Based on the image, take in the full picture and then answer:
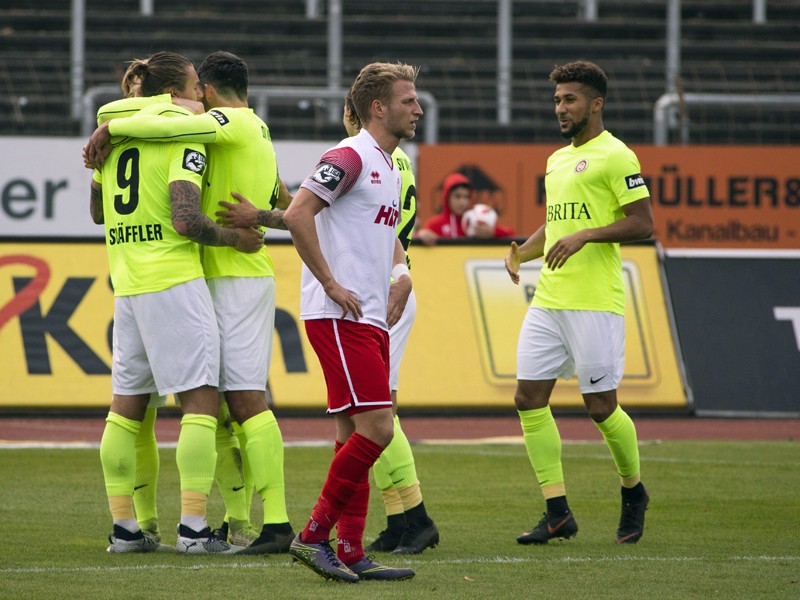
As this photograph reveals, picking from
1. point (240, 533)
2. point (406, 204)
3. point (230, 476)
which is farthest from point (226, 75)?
point (240, 533)

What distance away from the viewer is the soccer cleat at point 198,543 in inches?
233

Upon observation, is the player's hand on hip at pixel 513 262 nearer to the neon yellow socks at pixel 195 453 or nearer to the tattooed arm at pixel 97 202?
the neon yellow socks at pixel 195 453

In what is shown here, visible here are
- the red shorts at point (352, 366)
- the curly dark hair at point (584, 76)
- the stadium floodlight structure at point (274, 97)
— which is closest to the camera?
the red shorts at point (352, 366)

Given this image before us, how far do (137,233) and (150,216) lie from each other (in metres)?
0.10

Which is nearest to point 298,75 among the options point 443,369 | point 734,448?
point 443,369

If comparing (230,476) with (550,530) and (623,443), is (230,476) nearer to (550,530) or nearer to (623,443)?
(550,530)

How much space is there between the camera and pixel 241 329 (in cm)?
609

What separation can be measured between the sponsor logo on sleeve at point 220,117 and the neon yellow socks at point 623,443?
2.38 metres

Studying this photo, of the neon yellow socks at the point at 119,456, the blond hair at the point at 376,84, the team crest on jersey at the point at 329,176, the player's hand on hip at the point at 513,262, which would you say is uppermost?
the blond hair at the point at 376,84

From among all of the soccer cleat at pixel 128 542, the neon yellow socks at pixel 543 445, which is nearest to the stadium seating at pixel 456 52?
the neon yellow socks at pixel 543 445

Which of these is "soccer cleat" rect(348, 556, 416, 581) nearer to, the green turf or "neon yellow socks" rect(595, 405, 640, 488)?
the green turf

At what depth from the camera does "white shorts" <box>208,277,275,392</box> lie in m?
6.07

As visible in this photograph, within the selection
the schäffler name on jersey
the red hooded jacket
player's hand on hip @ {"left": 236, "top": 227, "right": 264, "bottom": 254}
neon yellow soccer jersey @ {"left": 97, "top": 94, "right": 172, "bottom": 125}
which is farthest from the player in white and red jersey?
the red hooded jacket

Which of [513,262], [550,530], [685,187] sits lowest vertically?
[550,530]
